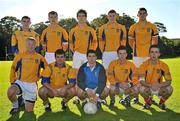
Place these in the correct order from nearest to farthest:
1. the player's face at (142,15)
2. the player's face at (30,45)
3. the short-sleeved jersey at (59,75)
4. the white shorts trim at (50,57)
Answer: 1. the player's face at (30,45)
2. the short-sleeved jersey at (59,75)
3. the player's face at (142,15)
4. the white shorts trim at (50,57)

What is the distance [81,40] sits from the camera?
10.1m

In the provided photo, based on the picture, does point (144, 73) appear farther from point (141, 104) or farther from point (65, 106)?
point (65, 106)

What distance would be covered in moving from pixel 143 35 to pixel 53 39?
2394mm

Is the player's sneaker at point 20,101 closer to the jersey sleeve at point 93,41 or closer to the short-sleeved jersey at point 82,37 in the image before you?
the short-sleeved jersey at point 82,37

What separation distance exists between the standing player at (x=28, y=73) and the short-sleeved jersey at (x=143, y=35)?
110 inches

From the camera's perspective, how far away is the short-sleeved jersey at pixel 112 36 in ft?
33.5

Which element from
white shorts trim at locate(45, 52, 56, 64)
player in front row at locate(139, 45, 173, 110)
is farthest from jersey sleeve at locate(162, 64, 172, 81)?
white shorts trim at locate(45, 52, 56, 64)

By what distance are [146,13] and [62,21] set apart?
264 feet

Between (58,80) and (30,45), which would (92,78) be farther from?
(30,45)

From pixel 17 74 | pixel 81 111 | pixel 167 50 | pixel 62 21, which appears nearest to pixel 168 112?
pixel 81 111

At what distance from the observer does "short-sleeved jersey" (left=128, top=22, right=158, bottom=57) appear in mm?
10141

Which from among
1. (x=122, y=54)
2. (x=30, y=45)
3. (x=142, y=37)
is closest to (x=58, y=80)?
(x=30, y=45)

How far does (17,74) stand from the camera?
8.88m

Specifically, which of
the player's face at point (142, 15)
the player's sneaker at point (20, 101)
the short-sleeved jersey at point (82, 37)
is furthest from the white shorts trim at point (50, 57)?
the player's face at point (142, 15)
